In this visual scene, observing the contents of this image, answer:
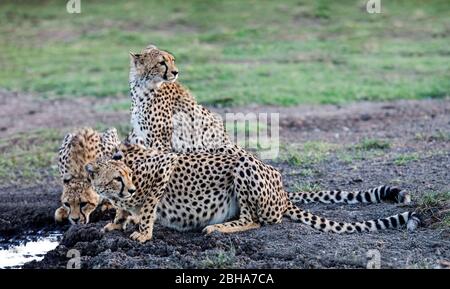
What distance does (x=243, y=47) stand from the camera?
17.4m

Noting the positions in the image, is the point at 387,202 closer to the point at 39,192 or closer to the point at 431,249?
the point at 431,249

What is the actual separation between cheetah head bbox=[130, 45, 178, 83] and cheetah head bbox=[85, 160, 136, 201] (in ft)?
6.25

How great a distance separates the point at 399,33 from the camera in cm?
1836

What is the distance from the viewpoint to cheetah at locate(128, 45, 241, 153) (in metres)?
8.44

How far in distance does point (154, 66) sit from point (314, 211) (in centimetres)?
202

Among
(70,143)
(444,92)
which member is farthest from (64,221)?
(444,92)

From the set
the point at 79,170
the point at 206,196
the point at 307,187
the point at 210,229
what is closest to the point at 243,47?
the point at 307,187

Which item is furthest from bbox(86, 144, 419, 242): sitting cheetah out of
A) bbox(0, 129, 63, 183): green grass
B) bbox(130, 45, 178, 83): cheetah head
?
bbox(0, 129, 63, 183): green grass

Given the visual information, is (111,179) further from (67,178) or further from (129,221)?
(67,178)

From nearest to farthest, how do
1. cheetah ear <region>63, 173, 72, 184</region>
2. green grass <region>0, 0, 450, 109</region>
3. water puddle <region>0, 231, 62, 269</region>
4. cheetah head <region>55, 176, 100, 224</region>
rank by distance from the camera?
water puddle <region>0, 231, 62, 269</region>, cheetah head <region>55, 176, 100, 224</region>, cheetah ear <region>63, 173, 72, 184</region>, green grass <region>0, 0, 450, 109</region>

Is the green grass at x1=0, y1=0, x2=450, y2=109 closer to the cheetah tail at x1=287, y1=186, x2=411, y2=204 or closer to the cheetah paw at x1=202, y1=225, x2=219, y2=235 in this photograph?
the cheetah tail at x1=287, y1=186, x2=411, y2=204

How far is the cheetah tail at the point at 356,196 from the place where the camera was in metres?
7.46
